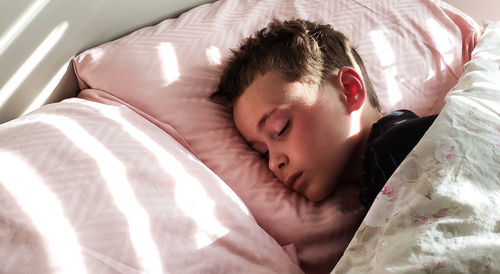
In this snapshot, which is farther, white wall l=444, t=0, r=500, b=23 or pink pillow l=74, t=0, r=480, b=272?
white wall l=444, t=0, r=500, b=23

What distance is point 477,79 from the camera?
102cm

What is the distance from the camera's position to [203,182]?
2.95 feet

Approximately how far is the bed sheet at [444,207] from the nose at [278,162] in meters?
0.29

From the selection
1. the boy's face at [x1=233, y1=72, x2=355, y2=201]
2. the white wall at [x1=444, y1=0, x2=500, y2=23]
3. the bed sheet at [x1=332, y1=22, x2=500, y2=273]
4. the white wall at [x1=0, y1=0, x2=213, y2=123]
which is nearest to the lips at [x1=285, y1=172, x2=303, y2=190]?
the boy's face at [x1=233, y1=72, x2=355, y2=201]

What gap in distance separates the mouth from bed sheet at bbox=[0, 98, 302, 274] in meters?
0.16

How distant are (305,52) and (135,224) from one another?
624mm

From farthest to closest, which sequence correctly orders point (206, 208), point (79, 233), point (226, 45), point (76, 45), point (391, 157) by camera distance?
point (226, 45)
point (76, 45)
point (391, 157)
point (206, 208)
point (79, 233)

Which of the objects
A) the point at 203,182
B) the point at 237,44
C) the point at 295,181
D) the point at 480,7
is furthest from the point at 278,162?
the point at 480,7

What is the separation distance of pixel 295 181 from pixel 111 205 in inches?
17.2

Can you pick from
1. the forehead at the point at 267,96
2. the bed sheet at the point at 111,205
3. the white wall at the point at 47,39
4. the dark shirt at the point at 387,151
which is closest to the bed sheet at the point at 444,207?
the dark shirt at the point at 387,151

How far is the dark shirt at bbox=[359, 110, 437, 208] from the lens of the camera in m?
0.95

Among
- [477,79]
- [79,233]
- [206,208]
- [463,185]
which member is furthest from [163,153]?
[477,79]

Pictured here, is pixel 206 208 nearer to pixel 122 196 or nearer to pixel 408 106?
pixel 122 196

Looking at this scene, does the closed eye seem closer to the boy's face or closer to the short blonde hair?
the boy's face
